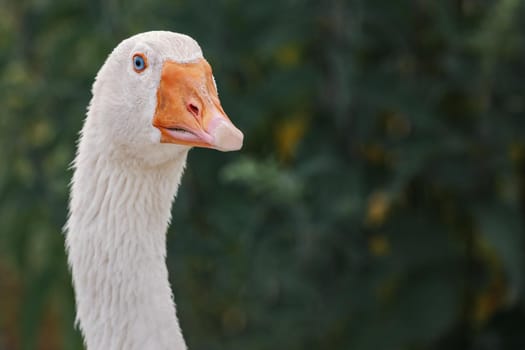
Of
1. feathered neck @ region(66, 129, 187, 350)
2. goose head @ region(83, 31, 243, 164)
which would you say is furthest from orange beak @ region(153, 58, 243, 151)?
feathered neck @ region(66, 129, 187, 350)

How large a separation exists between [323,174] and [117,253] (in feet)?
6.53

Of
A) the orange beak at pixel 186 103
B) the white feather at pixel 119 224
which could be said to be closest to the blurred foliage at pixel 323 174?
the white feather at pixel 119 224

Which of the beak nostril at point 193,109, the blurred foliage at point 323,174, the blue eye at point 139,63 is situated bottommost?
the blurred foliage at point 323,174

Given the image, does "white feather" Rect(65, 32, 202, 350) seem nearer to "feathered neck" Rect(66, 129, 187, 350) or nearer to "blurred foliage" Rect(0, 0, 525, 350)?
"feathered neck" Rect(66, 129, 187, 350)

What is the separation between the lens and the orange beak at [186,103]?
2432 millimetres

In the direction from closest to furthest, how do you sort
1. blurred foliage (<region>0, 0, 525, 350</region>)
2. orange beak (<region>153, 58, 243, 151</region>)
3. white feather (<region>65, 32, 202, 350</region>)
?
orange beak (<region>153, 58, 243, 151</region>) < white feather (<region>65, 32, 202, 350</region>) < blurred foliage (<region>0, 0, 525, 350</region>)

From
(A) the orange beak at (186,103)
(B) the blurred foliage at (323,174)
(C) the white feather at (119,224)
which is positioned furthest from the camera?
(B) the blurred foliage at (323,174)

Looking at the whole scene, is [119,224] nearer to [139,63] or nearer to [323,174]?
[139,63]

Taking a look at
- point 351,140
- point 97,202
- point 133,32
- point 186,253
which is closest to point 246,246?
point 186,253

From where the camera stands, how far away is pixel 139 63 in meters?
2.54

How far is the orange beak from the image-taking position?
243cm

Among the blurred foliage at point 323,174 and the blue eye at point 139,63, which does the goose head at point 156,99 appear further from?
the blurred foliage at point 323,174

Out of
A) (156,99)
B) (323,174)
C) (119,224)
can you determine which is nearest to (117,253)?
(119,224)

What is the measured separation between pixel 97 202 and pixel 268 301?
208 cm
